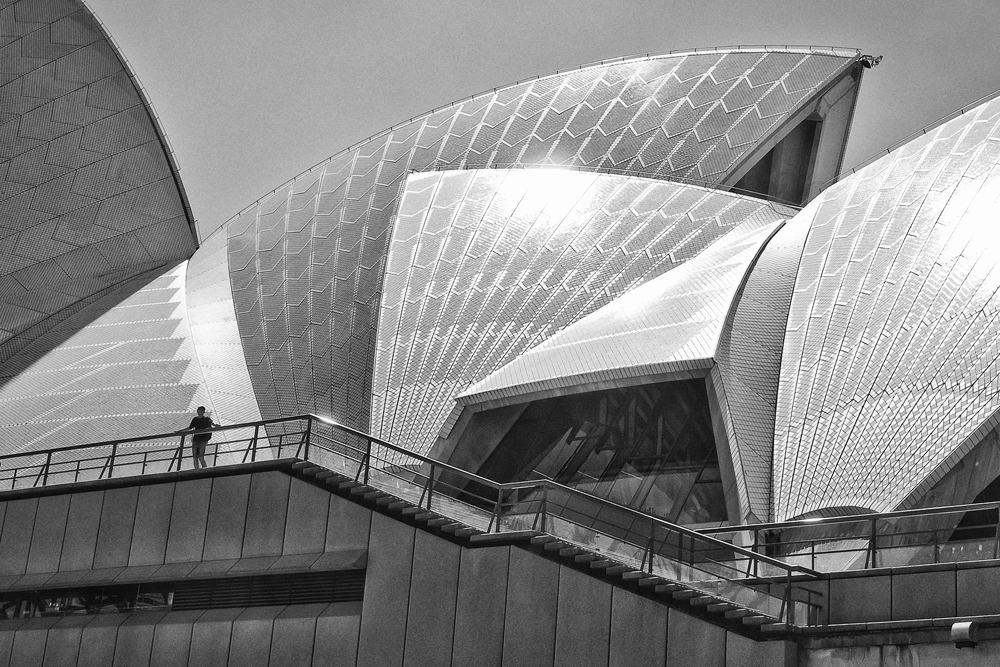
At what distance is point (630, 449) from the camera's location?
21.6 metres

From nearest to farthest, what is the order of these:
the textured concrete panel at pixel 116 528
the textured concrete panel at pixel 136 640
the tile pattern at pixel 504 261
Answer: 1. the textured concrete panel at pixel 136 640
2. the textured concrete panel at pixel 116 528
3. the tile pattern at pixel 504 261

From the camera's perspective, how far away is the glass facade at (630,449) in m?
20.7

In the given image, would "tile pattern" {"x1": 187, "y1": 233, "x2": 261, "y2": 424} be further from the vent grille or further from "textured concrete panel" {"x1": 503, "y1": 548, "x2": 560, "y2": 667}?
"textured concrete panel" {"x1": 503, "y1": 548, "x2": 560, "y2": 667}

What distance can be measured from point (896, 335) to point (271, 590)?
10665mm

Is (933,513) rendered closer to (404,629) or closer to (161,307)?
(404,629)

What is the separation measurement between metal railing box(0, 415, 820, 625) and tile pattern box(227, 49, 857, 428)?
986cm

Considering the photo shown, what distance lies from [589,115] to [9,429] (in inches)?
683

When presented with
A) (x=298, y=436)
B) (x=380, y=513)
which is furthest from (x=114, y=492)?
(x=380, y=513)

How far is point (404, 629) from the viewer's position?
15625 mm

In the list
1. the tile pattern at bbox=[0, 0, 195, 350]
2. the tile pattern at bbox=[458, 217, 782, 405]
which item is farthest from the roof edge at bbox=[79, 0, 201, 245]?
the tile pattern at bbox=[458, 217, 782, 405]

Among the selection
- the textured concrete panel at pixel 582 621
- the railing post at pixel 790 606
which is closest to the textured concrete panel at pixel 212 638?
the textured concrete panel at pixel 582 621

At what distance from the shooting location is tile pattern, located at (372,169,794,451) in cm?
2495

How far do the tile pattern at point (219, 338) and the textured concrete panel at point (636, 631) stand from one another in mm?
14655

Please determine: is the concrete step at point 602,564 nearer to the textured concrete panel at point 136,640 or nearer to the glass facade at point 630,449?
the glass facade at point 630,449
